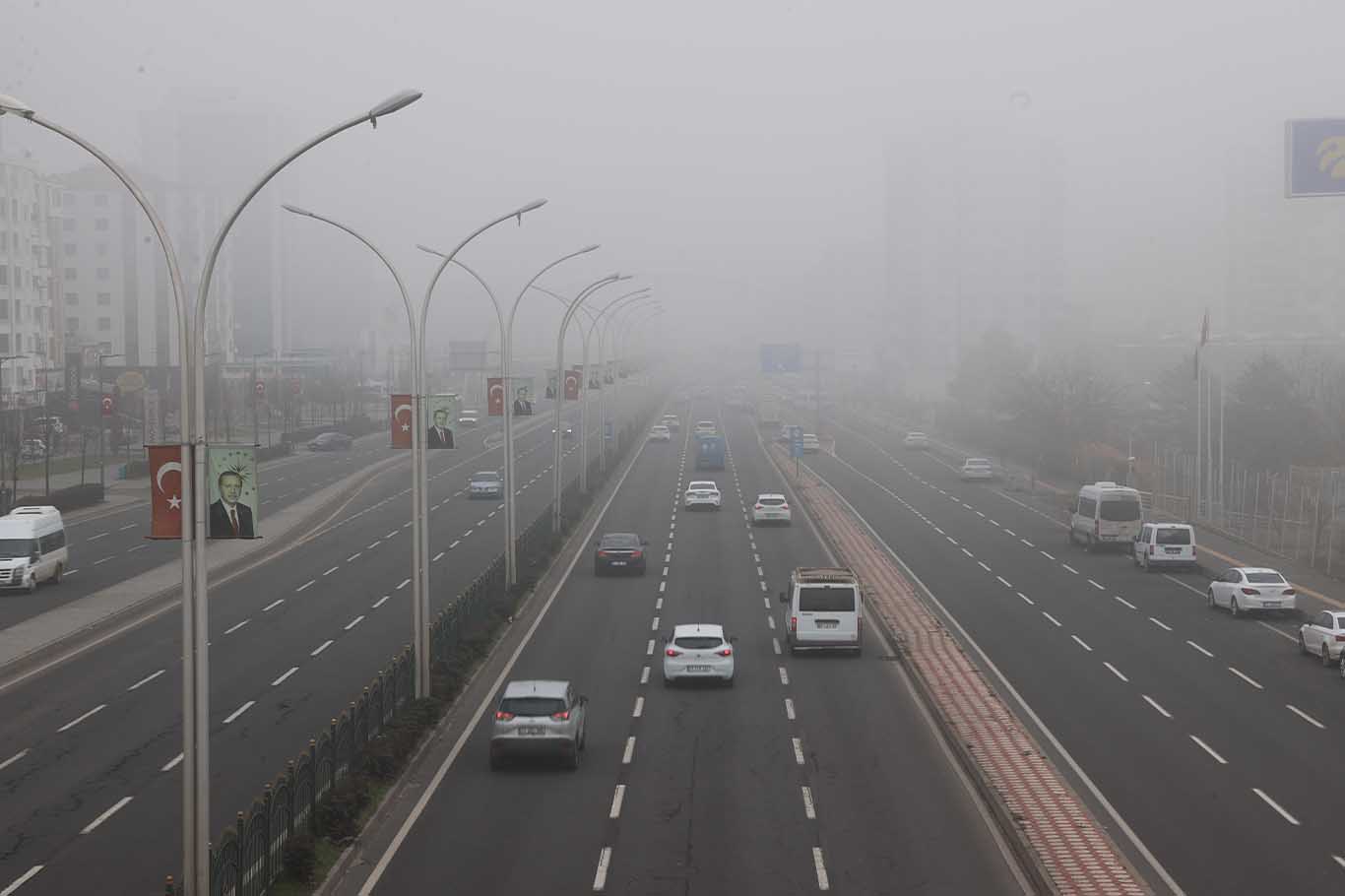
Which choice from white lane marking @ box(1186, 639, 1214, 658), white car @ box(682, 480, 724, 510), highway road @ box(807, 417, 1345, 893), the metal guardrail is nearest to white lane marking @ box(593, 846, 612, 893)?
the metal guardrail

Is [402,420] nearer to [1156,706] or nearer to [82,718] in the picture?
[82,718]

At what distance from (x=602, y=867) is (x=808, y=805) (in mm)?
3902

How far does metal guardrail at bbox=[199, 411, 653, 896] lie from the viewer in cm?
1491

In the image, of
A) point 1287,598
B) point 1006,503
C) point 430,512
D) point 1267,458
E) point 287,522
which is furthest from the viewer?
point 1267,458

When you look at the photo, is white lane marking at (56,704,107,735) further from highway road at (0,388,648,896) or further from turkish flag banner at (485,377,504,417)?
turkish flag banner at (485,377,504,417)

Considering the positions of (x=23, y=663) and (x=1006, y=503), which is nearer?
(x=23, y=663)

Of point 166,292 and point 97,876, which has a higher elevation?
point 166,292

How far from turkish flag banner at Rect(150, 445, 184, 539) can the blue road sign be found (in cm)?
5693

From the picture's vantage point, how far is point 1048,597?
41.3m

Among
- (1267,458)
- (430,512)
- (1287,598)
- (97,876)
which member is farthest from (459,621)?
(1267,458)

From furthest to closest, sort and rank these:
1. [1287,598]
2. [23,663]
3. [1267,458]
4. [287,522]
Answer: [1267,458] → [287,522] → [1287,598] → [23,663]

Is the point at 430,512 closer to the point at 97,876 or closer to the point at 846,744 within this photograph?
Result: the point at 846,744

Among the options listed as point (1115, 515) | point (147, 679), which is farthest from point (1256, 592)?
point (147, 679)

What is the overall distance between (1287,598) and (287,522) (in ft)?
120
